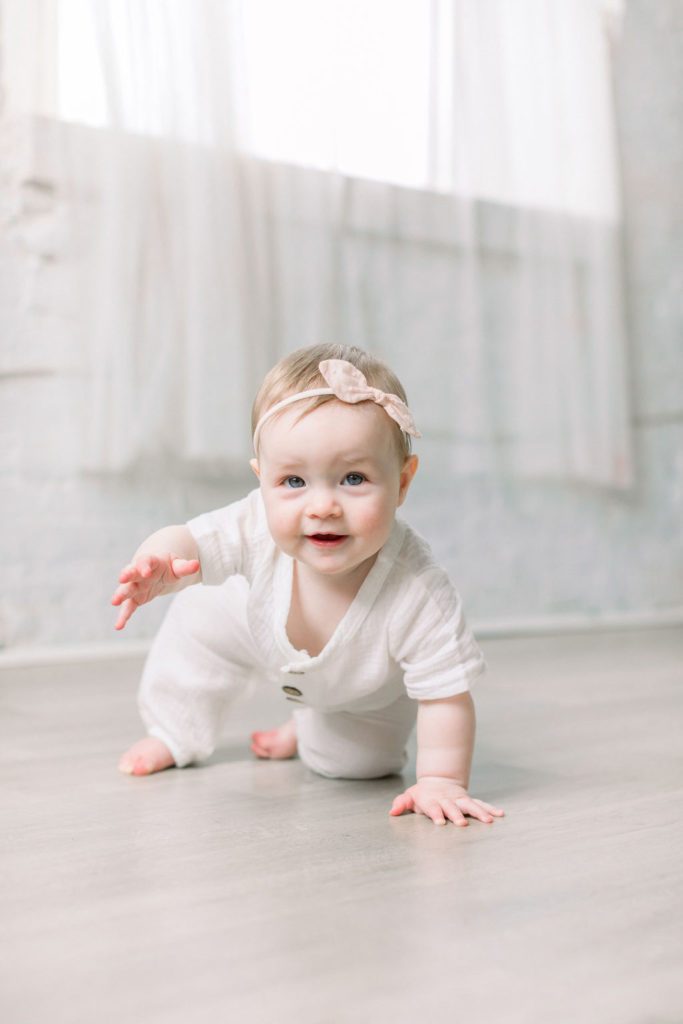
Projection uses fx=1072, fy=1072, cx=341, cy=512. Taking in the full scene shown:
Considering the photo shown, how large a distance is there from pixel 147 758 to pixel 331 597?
0.32m

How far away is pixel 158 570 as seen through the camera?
0.96 meters

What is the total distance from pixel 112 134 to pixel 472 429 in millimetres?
1095

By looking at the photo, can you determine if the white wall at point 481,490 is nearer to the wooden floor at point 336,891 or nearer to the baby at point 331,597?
the wooden floor at point 336,891

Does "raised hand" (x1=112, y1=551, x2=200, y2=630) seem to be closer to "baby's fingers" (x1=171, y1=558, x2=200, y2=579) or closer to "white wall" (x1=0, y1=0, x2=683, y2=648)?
"baby's fingers" (x1=171, y1=558, x2=200, y2=579)

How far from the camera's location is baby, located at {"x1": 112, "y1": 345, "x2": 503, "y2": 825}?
3.08 feet

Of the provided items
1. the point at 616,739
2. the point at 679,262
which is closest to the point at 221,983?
the point at 616,739

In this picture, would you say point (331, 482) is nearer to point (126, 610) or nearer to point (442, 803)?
point (126, 610)

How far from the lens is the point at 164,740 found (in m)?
1.21

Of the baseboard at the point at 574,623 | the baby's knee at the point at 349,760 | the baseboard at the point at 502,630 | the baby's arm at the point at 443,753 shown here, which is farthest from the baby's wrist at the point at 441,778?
the baseboard at the point at 574,623

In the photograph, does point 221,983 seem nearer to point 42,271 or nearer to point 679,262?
point 42,271

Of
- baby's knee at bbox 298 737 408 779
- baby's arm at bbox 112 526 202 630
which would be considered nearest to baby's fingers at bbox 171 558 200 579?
baby's arm at bbox 112 526 202 630

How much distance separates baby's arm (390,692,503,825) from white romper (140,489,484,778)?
0.8 inches

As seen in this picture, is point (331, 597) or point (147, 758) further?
point (147, 758)

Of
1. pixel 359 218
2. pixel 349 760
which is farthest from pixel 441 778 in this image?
pixel 359 218
